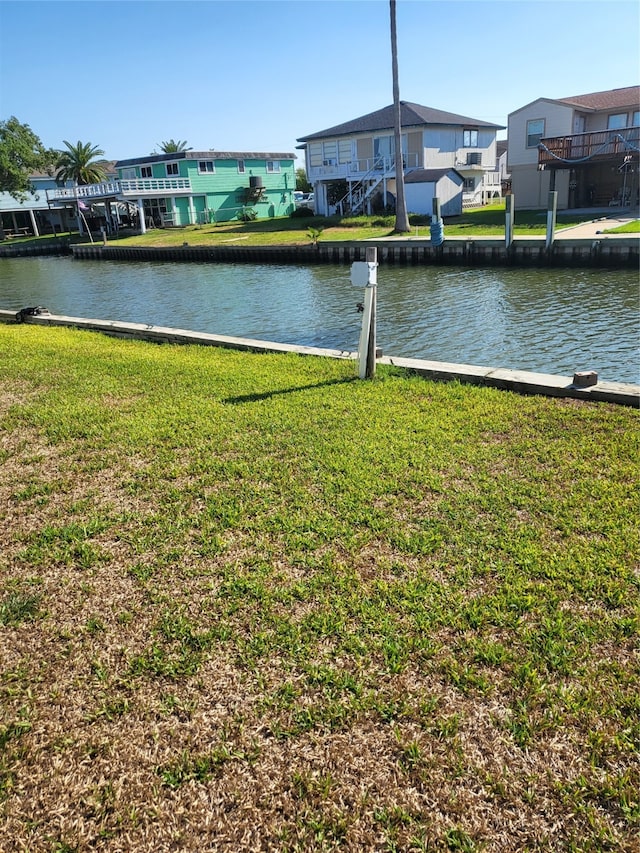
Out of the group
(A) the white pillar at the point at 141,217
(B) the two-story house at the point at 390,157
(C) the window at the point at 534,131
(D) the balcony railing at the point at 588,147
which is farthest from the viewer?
(A) the white pillar at the point at 141,217

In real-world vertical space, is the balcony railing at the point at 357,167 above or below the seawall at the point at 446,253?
above

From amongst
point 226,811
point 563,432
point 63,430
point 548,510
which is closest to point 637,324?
point 563,432

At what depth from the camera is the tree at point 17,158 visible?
52344 millimetres

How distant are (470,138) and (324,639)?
1621 inches

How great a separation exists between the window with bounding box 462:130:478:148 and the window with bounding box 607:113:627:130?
8.54m

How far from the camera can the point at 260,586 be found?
3057 mm

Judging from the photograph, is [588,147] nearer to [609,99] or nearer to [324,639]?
[609,99]

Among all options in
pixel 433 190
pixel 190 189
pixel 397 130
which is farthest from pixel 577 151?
pixel 190 189

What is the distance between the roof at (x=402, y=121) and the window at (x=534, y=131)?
4.92 metres

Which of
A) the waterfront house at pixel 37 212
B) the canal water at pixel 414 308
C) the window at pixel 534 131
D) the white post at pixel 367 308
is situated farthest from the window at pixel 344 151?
the white post at pixel 367 308

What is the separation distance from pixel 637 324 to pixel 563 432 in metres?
8.45

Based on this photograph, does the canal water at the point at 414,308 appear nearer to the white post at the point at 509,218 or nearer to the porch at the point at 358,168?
the white post at the point at 509,218

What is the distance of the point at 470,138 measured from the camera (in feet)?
125

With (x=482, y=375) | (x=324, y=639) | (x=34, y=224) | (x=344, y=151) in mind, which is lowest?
(x=324, y=639)
